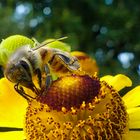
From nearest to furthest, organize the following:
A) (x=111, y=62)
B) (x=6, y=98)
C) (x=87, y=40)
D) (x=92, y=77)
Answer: (x=92, y=77), (x=6, y=98), (x=111, y=62), (x=87, y=40)

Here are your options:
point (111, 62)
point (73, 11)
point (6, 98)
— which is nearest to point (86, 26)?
point (73, 11)

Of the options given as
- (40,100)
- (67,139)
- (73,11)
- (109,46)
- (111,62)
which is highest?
(73,11)

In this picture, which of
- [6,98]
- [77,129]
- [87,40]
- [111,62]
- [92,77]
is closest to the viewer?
[77,129]

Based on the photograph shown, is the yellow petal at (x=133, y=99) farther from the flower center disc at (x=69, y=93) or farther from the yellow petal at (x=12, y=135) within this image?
the yellow petal at (x=12, y=135)

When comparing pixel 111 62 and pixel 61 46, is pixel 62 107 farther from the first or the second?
pixel 111 62

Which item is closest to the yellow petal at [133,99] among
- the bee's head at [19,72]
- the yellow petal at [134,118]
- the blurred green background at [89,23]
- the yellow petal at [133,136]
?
the yellow petal at [134,118]

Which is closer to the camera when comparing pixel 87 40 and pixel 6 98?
pixel 6 98

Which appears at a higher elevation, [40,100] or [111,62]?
[111,62]
